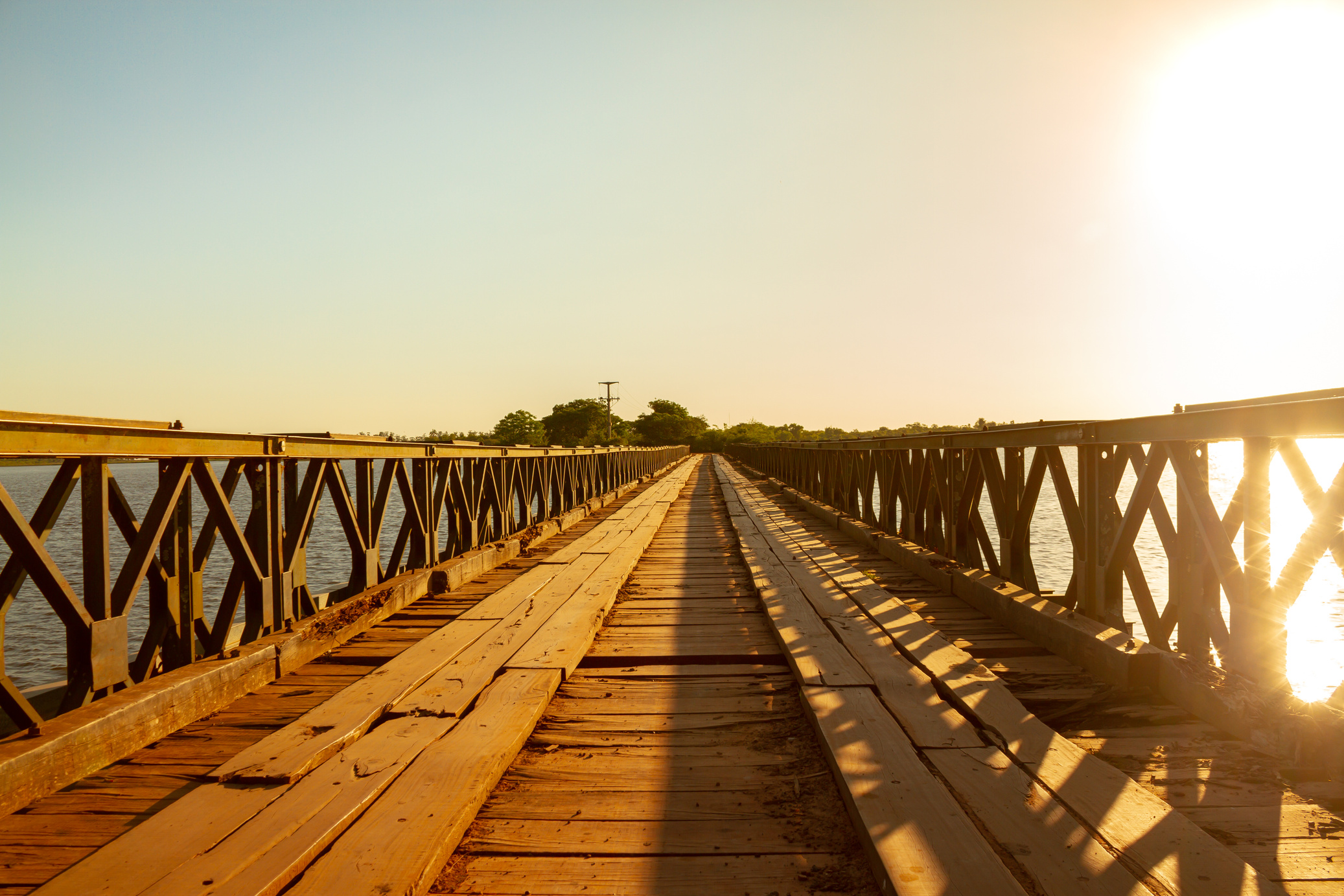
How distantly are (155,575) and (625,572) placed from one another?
381 cm

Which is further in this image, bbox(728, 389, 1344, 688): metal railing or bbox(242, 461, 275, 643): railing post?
bbox(242, 461, 275, 643): railing post

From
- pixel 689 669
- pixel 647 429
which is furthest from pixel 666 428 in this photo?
pixel 689 669

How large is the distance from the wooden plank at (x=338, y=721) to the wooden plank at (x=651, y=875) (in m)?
0.85

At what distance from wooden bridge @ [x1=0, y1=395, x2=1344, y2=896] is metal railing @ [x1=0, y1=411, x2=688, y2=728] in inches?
0.8

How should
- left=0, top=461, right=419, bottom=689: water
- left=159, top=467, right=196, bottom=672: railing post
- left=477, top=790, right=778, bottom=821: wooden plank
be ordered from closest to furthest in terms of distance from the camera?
1. left=477, top=790, right=778, bottom=821: wooden plank
2. left=159, top=467, right=196, bottom=672: railing post
3. left=0, top=461, right=419, bottom=689: water

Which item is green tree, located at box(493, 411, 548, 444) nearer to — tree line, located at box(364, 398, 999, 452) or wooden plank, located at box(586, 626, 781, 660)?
tree line, located at box(364, 398, 999, 452)

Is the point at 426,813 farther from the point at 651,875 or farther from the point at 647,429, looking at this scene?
the point at 647,429

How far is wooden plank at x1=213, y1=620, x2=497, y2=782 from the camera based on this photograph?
8.73 feet

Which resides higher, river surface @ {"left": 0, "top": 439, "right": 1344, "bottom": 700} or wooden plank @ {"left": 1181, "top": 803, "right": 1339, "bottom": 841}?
wooden plank @ {"left": 1181, "top": 803, "right": 1339, "bottom": 841}

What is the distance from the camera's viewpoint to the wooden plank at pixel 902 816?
77.8 inches

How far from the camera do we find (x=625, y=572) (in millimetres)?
7074

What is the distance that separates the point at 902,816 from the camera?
2.29 metres

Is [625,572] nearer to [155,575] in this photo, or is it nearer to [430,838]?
[155,575]

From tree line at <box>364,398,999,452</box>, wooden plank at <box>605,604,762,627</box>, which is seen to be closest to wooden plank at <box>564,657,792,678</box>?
wooden plank at <box>605,604,762,627</box>
